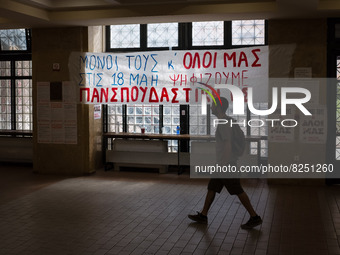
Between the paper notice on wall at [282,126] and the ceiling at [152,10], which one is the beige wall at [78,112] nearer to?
the ceiling at [152,10]

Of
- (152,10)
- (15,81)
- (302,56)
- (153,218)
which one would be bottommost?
(153,218)

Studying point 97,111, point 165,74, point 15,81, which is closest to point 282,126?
point 165,74

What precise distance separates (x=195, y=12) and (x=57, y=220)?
13.2ft

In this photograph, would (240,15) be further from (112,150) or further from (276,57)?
(112,150)

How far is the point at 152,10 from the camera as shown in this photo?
27.3 ft

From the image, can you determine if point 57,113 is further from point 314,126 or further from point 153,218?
point 314,126

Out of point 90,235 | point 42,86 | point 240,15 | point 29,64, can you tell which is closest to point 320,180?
point 240,15

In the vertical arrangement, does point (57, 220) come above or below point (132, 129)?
below

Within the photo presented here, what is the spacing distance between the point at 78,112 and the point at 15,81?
2278 millimetres

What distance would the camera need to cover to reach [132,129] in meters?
10.6

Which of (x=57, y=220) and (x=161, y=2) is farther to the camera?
(x=161, y=2)

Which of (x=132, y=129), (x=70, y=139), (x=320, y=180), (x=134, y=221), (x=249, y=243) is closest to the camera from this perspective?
(x=249, y=243)

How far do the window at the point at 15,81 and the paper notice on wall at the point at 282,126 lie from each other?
Answer: 218 inches

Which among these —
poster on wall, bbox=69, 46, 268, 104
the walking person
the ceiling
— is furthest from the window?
the walking person
